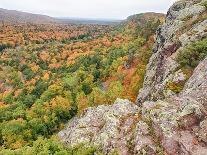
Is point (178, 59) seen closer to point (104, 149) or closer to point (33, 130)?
point (104, 149)

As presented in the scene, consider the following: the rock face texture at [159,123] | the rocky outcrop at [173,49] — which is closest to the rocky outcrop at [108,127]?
the rock face texture at [159,123]

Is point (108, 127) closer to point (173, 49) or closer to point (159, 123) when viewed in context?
point (159, 123)

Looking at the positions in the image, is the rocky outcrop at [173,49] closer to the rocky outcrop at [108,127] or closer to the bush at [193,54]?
the bush at [193,54]

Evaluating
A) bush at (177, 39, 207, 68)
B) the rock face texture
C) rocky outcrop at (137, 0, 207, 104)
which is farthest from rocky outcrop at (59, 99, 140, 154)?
bush at (177, 39, 207, 68)

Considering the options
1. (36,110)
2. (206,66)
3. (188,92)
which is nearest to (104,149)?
(188,92)

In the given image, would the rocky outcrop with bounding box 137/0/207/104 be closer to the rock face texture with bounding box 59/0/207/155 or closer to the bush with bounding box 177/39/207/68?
the rock face texture with bounding box 59/0/207/155

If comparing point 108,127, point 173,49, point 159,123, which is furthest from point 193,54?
point 159,123

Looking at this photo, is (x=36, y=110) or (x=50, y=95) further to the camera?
(x=50, y=95)

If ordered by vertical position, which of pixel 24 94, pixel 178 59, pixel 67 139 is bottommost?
pixel 24 94
